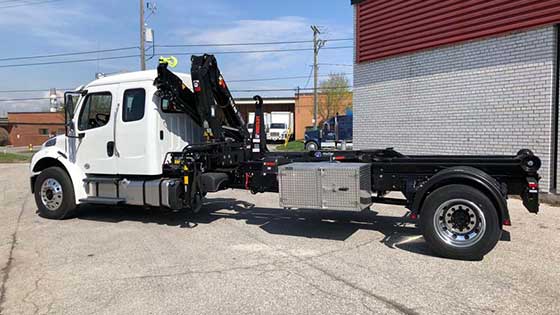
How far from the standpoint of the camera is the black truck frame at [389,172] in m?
5.85

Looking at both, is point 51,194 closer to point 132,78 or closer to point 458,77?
point 132,78

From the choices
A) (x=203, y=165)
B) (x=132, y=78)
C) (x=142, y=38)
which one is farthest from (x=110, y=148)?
(x=142, y=38)

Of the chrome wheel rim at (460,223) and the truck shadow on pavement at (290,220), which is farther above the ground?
the chrome wheel rim at (460,223)

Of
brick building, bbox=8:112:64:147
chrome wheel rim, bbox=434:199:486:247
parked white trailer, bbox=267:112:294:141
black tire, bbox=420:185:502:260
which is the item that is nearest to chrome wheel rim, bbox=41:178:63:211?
black tire, bbox=420:185:502:260

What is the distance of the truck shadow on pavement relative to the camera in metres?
7.27

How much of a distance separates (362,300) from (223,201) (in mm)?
6911

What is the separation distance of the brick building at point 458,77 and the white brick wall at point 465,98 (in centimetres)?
2

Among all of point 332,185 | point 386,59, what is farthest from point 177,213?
point 386,59

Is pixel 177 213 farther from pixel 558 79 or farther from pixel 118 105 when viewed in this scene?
pixel 558 79

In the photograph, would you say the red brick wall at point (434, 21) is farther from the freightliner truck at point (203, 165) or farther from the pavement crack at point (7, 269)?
the pavement crack at point (7, 269)

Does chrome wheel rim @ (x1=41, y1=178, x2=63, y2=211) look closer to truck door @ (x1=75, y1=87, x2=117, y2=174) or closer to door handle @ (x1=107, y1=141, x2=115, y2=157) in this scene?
truck door @ (x1=75, y1=87, x2=117, y2=174)

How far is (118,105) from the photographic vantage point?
8.47 m

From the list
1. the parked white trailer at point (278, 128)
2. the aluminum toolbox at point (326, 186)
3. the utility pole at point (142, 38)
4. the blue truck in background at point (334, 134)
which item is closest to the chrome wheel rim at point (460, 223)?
the aluminum toolbox at point (326, 186)

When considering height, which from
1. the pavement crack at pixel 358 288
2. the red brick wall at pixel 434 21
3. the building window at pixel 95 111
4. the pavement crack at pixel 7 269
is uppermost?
the red brick wall at pixel 434 21
